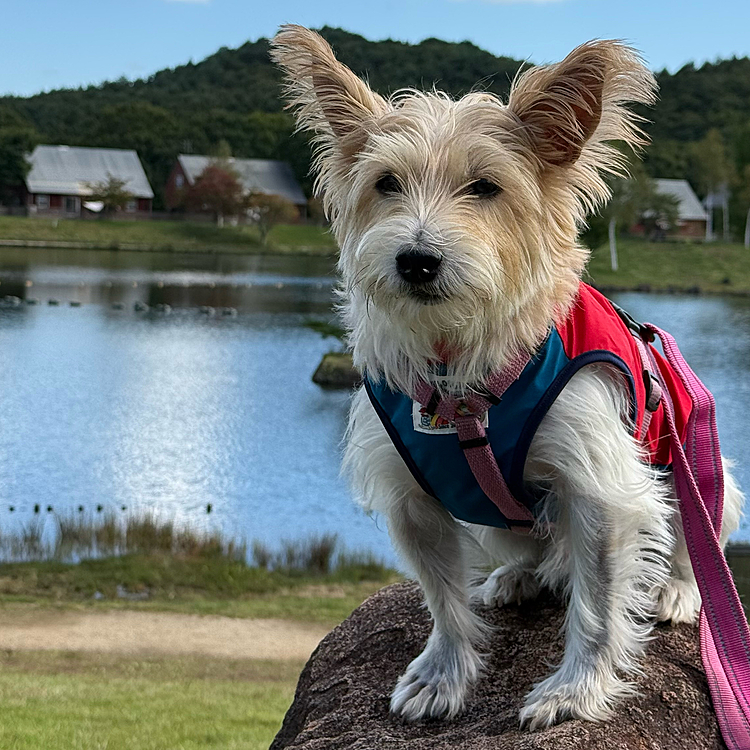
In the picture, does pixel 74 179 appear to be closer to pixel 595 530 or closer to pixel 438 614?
pixel 438 614

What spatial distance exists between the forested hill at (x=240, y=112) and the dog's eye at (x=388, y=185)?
95.6m

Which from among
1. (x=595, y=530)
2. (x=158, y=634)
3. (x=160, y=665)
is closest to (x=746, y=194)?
(x=158, y=634)

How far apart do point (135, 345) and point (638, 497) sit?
3685 cm

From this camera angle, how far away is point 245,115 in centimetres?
12356

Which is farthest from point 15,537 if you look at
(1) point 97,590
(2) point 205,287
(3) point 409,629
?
(2) point 205,287

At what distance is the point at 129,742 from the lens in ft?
21.0

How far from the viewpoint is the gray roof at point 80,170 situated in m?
101

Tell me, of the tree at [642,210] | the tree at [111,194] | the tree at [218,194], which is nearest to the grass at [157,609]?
the tree at [642,210]

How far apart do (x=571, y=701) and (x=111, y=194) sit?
3898 inches

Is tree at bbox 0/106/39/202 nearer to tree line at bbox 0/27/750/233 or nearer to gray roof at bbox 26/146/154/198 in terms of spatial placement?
tree line at bbox 0/27/750/233

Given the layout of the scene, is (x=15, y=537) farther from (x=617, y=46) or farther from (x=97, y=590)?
(x=617, y=46)

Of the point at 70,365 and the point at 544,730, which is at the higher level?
the point at 544,730

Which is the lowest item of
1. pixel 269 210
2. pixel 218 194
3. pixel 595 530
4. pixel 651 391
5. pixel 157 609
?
pixel 157 609

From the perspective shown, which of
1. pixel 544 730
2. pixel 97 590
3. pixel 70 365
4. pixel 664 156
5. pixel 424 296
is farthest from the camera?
pixel 664 156
